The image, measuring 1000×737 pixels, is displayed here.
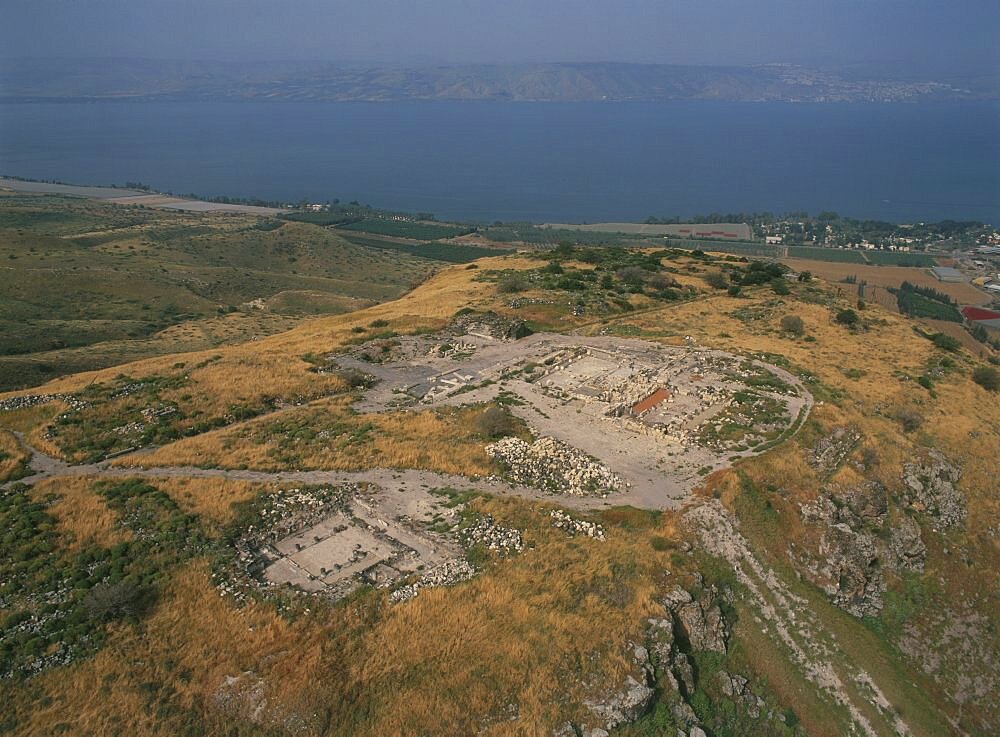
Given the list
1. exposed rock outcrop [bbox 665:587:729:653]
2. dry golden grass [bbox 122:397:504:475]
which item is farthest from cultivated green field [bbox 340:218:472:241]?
exposed rock outcrop [bbox 665:587:729:653]

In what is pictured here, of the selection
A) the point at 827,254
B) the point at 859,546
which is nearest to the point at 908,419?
the point at 859,546

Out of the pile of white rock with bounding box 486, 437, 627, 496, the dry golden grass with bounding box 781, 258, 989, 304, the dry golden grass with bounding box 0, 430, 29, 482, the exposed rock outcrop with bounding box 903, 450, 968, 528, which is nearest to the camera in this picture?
the dry golden grass with bounding box 0, 430, 29, 482

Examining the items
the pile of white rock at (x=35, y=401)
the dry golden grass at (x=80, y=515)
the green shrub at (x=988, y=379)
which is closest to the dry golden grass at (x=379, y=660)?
the dry golden grass at (x=80, y=515)

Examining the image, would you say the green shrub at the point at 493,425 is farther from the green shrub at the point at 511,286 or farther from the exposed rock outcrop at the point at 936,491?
the green shrub at the point at 511,286

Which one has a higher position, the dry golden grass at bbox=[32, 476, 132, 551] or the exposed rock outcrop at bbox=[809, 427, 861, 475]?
the dry golden grass at bbox=[32, 476, 132, 551]

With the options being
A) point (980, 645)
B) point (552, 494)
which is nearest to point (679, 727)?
point (552, 494)

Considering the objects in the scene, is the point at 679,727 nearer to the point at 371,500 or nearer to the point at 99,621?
the point at 371,500

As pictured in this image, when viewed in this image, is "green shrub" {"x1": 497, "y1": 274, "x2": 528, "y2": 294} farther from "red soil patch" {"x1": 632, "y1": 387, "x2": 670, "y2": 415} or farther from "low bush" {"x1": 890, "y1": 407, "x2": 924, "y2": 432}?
"low bush" {"x1": 890, "y1": 407, "x2": 924, "y2": 432}
